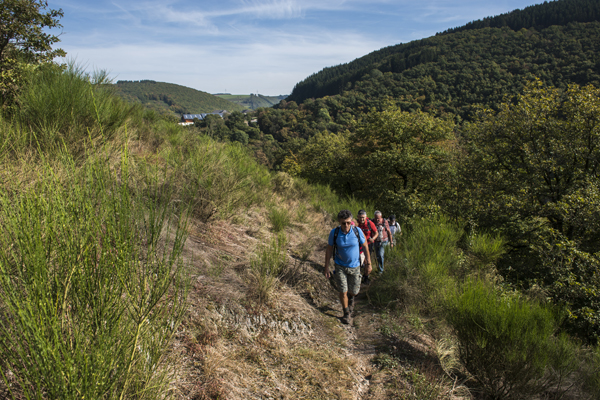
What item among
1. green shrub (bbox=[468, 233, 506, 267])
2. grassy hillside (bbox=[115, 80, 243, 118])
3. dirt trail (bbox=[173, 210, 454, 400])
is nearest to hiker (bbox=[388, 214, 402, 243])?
green shrub (bbox=[468, 233, 506, 267])

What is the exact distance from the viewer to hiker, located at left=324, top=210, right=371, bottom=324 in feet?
13.4

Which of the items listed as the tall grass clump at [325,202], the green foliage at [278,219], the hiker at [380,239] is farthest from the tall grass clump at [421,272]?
the tall grass clump at [325,202]

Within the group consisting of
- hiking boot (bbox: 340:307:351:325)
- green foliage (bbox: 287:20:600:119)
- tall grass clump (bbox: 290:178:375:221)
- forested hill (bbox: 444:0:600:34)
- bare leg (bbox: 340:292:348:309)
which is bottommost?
hiking boot (bbox: 340:307:351:325)

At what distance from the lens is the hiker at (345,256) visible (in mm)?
4074

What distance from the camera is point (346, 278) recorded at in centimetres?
430

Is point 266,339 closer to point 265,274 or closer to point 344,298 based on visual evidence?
point 265,274

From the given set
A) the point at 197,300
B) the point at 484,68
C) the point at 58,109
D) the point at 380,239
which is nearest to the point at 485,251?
the point at 380,239

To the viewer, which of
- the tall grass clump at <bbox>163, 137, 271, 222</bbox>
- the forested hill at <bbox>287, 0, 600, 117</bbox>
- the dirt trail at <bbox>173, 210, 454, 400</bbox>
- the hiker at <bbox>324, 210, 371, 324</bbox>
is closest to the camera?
the dirt trail at <bbox>173, 210, 454, 400</bbox>

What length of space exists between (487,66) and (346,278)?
89.4 metres

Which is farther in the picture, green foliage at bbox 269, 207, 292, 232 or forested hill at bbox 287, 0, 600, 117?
forested hill at bbox 287, 0, 600, 117

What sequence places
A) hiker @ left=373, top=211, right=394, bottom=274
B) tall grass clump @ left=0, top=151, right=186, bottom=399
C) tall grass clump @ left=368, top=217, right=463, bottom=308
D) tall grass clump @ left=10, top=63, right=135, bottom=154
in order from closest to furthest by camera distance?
tall grass clump @ left=0, top=151, right=186, bottom=399, tall grass clump @ left=10, top=63, right=135, bottom=154, tall grass clump @ left=368, top=217, right=463, bottom=308, hiker @ left=373, top=211, right=394, bottom=274

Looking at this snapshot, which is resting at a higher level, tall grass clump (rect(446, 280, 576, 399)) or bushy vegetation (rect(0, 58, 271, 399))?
bushy vegetation (rect(0, 58, 271, 399))

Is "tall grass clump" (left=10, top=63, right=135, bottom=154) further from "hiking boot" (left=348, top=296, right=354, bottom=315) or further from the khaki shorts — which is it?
"hiking boot" (left=348, top=296, right=354, bottom=315)

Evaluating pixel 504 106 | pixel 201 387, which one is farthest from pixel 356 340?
pixel 504 106
